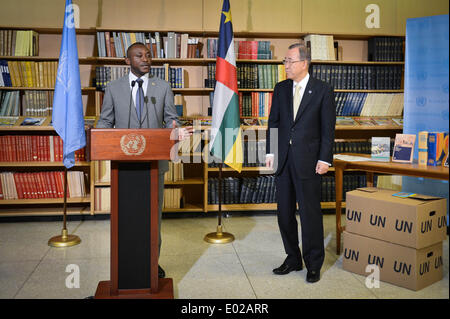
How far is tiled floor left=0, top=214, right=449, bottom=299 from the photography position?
249 centimetres

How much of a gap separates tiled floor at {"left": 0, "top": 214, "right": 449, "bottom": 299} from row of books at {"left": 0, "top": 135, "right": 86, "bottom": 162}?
703 mm

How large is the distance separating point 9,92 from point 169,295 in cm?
329

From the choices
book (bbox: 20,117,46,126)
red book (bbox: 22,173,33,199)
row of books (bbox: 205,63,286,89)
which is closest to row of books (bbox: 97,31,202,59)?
row of books (bbox: 205,63,286,89)

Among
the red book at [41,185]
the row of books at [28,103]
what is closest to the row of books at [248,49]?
the row of books at [28,103]

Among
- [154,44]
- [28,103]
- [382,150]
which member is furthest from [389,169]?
[28,103]

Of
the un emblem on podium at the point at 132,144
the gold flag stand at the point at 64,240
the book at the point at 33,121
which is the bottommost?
the gold flag stand at the point at 64,240

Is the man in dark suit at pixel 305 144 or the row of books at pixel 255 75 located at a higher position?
the row of books at pixel 255 75

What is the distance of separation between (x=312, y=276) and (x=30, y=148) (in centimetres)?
327

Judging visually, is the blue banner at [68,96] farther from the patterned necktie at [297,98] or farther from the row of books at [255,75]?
the patterned necktie at [297,98]

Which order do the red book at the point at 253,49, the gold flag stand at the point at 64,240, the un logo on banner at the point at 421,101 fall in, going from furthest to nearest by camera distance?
the red book at the point at 253,49 → the gold flag stand at the point at 64,240 → the un logo on banner at the point at 421,101

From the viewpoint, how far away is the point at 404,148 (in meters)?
2.80

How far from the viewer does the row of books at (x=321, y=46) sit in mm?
4559

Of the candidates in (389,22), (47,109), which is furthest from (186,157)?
(389,22)

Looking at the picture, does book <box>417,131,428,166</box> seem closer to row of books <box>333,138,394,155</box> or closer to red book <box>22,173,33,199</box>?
row of books <box>333,138,394,155</box>
